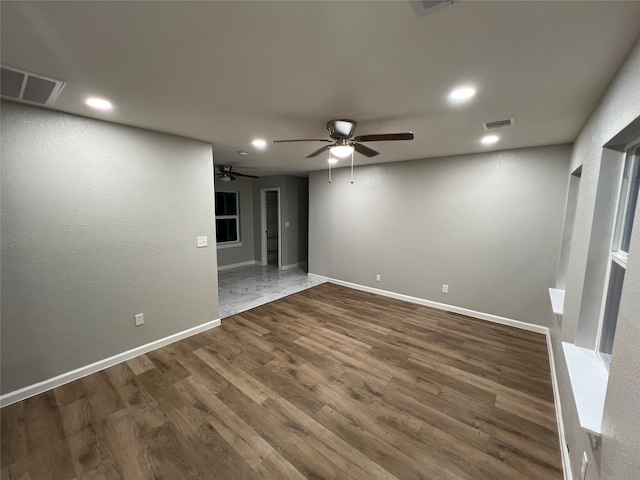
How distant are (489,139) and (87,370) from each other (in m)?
4.75

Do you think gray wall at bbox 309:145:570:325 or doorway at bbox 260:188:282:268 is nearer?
gray wall at bbox 309:145:570:325

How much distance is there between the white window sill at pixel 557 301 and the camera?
226 cm

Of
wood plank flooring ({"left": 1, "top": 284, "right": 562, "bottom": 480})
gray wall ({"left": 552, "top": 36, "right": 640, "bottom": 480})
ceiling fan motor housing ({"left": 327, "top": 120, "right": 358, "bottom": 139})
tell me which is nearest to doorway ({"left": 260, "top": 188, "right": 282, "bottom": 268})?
wood plank flooring ({"left": 1, "top": 284, "right": 562, "bottom": 480})

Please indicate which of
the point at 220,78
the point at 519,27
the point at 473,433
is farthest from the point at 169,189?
the point at 473,433

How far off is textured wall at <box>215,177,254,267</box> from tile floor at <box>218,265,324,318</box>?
0.31 m

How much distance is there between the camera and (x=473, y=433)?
1.84m

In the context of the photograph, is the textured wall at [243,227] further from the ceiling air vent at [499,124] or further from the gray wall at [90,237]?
the ceiling air vent at [499,124]

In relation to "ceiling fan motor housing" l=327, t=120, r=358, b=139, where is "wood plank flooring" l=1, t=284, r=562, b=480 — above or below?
below

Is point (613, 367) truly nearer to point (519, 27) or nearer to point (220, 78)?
point (519, 27)

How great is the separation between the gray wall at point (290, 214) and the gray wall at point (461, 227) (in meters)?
1.56

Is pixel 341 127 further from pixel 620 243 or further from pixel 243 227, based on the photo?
pixel 243 227

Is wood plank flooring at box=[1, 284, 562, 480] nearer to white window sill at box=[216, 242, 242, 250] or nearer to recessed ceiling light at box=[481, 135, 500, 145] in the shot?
recessed ceiling light at box=[481, 135, 500, 145]

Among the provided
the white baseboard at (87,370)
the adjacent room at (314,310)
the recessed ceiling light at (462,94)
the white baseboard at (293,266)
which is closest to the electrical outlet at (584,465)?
the adjacent room at (314,310)

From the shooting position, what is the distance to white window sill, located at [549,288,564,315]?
226 centimetres
